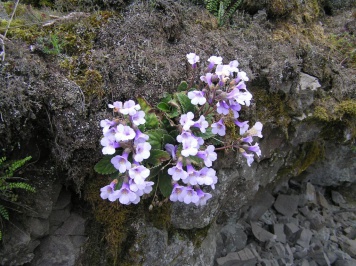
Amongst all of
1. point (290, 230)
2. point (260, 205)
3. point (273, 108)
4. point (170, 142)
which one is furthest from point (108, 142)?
point (290, 230)

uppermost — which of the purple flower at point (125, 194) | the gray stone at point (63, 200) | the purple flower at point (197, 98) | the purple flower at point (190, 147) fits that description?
the purple flower at point (197, 98)

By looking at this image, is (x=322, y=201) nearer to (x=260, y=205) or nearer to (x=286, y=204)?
(x=286, y=204)

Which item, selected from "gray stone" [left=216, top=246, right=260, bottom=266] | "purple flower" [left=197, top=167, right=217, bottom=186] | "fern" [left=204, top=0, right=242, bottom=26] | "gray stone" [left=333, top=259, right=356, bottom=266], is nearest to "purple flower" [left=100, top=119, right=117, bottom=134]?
"purple flower" [left=197, top=167, right=217, bottom=186]

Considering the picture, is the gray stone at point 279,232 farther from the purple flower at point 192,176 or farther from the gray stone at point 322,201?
the purple flower at point 192,176

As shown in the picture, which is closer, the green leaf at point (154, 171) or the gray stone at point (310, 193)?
the green leaf at point (154, 171)

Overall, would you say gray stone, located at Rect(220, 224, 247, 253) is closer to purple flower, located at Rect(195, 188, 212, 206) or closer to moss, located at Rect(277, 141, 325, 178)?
moss, located at Rect(277, 141, 325, 178)

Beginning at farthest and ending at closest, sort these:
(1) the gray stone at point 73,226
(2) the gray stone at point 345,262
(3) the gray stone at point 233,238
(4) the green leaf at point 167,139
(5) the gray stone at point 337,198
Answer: (5) the gray stone at point 337,198 → (2) the gray stone at point 345,262 → (3) the gray stone at point 233,238 → (1) the gray stone at point 73,226 → (4) the green leaf at point 167,139

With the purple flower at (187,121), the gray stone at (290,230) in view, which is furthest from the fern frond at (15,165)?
the gray stone at (290,230)
